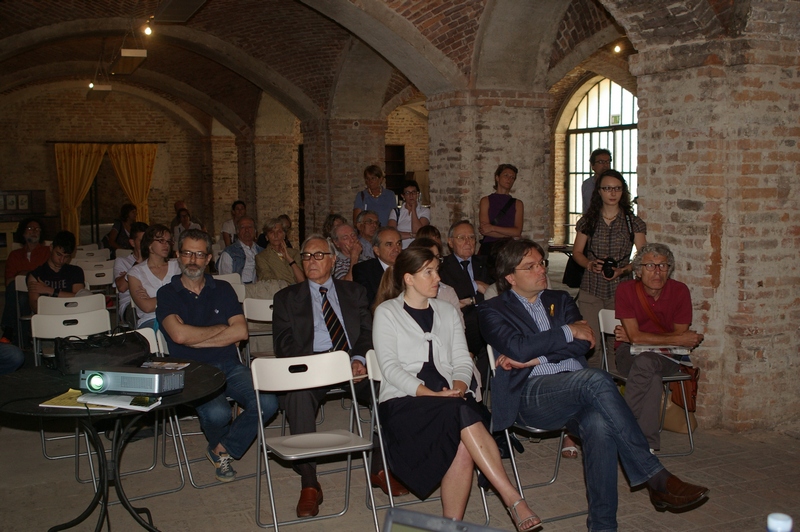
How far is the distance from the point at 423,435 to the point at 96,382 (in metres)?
1.54

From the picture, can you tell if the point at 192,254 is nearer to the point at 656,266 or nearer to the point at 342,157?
the point at 656,266

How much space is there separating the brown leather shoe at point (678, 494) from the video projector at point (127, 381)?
7.94 ft

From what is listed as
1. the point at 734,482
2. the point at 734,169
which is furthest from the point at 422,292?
the point at 734,169

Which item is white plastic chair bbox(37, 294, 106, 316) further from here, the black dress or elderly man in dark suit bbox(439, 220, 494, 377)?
the black dress

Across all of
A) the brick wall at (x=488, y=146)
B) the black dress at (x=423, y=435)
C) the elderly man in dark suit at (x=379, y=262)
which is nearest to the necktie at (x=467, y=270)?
the elderly man in dark suit at (x=379, y=262)

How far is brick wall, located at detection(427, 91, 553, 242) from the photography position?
8.85 metres

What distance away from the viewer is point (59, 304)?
6.07m

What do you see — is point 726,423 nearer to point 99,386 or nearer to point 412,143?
point 99,386

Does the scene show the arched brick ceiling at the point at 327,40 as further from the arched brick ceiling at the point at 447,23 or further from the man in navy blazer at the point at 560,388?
the man in navy blazer at the point at 560,388

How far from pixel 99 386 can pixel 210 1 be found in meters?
9.45

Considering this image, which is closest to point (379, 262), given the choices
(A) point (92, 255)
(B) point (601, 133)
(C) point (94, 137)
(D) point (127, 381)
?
(D) point (127, 381)

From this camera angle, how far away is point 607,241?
6047 millimetres

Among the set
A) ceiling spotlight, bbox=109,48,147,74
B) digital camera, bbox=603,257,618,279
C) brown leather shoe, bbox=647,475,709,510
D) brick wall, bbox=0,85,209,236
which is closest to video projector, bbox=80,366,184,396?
brown leather shoe, bbox=647,475,709,510

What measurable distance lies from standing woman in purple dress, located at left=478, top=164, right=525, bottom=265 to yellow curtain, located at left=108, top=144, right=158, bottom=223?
15552mm
